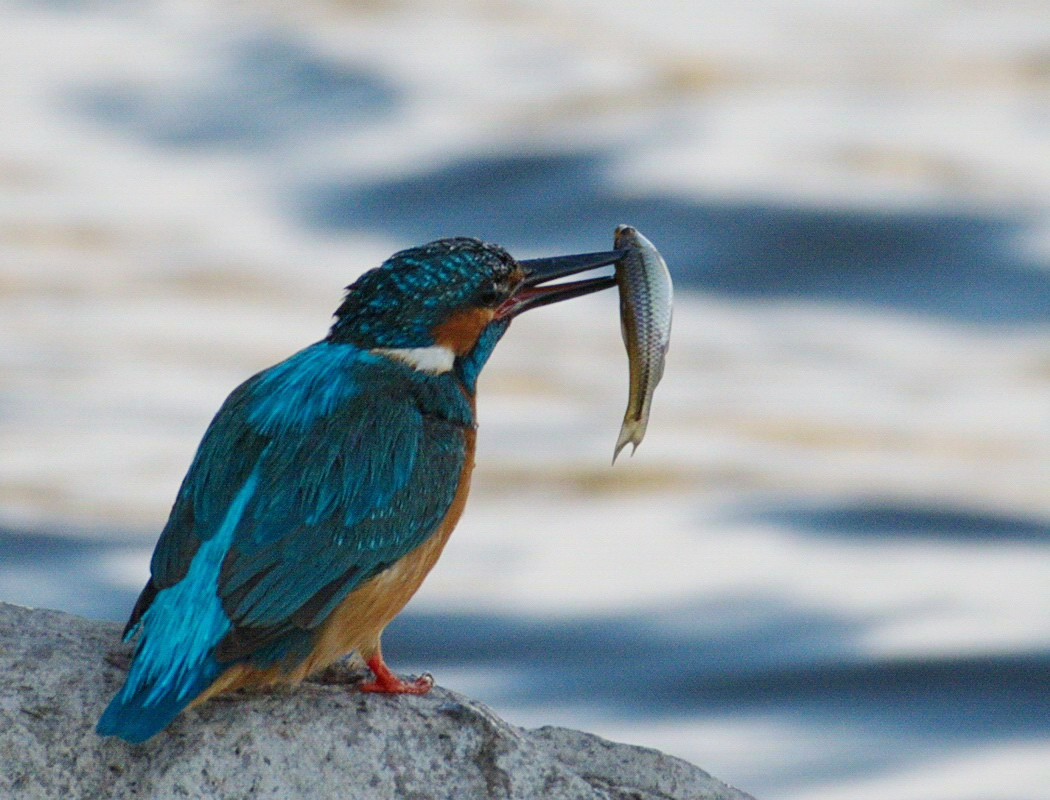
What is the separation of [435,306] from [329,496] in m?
0.65

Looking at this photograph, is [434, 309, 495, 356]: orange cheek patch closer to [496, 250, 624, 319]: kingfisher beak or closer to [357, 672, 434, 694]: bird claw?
[496, 250, 624, 319]: kingfisher beak

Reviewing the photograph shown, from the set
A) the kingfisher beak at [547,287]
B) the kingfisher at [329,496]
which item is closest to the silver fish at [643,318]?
the kingfisher beak at [547,287]

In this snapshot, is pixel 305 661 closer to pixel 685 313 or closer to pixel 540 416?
pixel 540 416

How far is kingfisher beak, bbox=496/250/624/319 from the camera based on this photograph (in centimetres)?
496

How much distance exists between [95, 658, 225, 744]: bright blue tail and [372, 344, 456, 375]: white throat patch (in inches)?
39.2

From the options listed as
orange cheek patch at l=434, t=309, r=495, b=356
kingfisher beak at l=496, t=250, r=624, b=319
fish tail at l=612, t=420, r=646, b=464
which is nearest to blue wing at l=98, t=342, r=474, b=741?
orange cheek patch at l=434, t=309, r=495, b=356

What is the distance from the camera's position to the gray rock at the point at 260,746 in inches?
153

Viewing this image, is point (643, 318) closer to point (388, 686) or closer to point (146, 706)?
point (388, 686)

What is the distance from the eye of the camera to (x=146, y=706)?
385cm

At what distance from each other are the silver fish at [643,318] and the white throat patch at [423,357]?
27.6 inches

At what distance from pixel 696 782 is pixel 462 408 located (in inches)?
38.6

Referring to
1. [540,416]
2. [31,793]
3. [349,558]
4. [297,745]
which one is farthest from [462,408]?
[540,416]

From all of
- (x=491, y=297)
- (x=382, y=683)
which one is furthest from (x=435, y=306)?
(x=382, y=683)

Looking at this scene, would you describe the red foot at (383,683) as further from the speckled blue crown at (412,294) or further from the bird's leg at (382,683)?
the speckled blue crown at (412,294)
